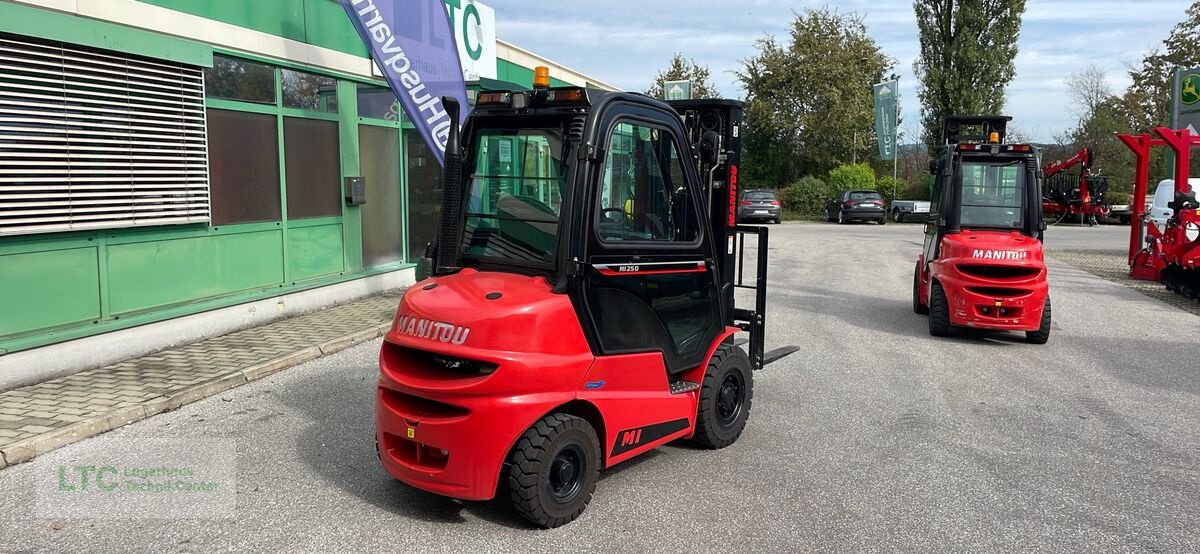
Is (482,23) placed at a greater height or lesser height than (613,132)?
greater

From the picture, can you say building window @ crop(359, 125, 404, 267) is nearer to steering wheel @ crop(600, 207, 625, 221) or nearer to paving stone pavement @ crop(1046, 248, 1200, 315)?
steering wheel @ crop(600, 207, 625, 221)

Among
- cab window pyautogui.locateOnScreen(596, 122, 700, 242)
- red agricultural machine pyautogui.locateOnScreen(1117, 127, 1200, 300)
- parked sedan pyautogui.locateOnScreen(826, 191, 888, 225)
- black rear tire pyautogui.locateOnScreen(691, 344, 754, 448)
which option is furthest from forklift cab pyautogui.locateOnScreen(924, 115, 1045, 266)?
parked sedan pyautogui.locateOnScreen(826, 191, 888, 225)

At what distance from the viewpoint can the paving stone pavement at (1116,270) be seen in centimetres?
1279

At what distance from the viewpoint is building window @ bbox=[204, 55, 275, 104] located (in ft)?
28.8

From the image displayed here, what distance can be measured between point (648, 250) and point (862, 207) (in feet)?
104

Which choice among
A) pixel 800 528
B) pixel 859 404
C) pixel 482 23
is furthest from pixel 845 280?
pixel 800 528

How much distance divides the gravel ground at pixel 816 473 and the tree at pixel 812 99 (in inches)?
1431

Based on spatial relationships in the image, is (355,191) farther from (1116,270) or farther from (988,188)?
(1116,270)

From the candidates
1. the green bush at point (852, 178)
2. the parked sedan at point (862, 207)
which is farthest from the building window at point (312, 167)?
the green bush at point (852, 178)

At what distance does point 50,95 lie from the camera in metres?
7.01

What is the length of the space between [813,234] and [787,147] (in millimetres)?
19378

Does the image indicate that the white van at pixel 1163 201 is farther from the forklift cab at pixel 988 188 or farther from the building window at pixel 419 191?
the building window at pixel 419 191

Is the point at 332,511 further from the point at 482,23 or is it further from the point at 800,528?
the point at 482,23
